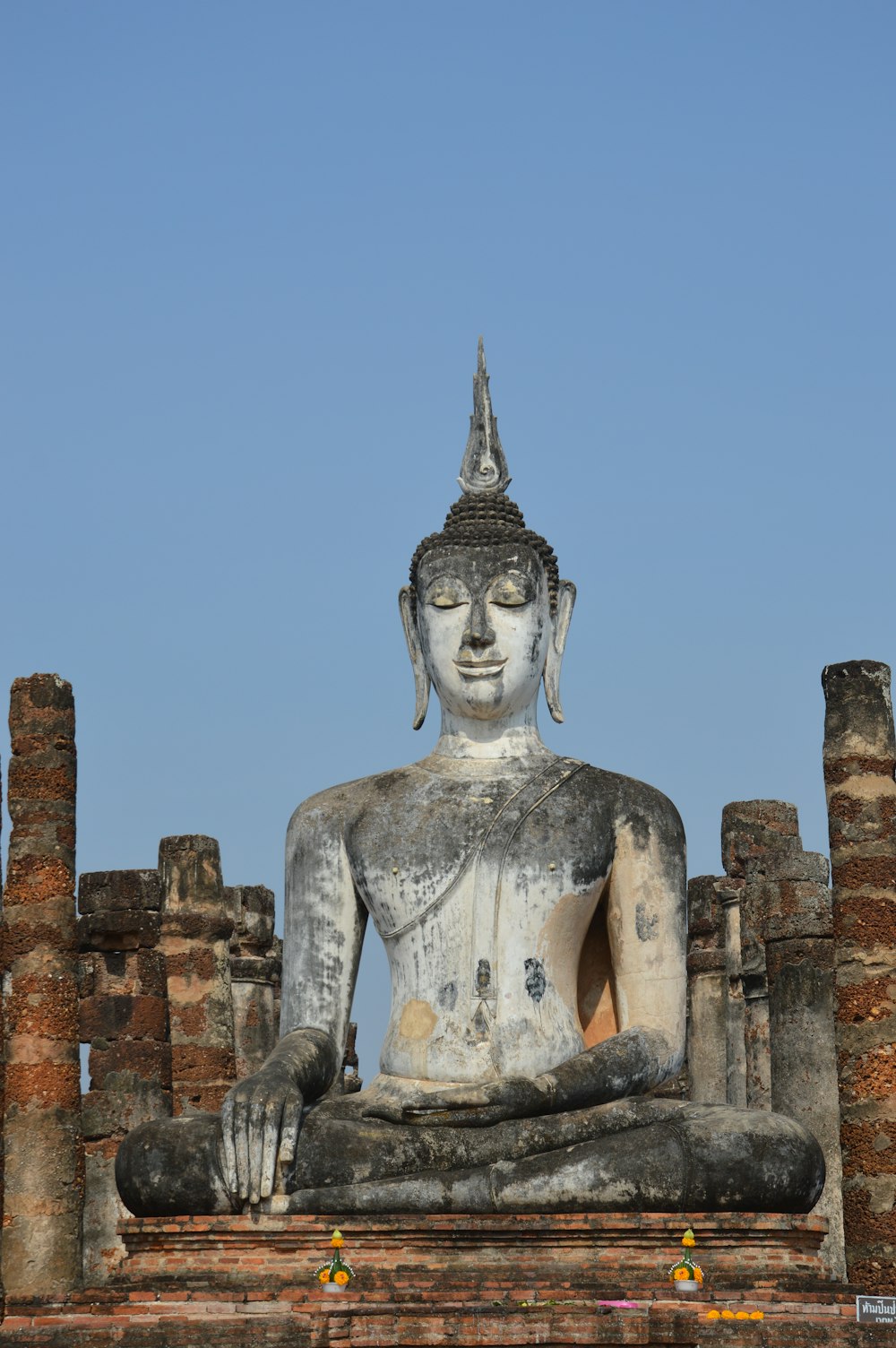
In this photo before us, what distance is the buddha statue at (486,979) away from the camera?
12.8 m

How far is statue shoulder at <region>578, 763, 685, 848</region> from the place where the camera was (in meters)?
14.3

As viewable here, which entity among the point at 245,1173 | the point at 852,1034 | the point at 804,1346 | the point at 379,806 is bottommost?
the point at 804,1346

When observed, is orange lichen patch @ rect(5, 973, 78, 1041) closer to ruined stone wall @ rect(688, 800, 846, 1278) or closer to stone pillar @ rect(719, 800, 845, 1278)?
ruined stone wall @ rect(688, 800, 846, 1278)

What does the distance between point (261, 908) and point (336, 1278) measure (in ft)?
45.3

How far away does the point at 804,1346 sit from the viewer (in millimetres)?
10914

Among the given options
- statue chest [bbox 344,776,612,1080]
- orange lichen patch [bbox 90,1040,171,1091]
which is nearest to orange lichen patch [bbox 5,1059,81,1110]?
orange lichen patch [bbox 90,1040,171,1091]

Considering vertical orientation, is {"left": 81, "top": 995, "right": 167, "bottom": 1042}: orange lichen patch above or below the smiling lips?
below

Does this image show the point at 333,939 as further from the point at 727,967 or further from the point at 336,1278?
the point at 727,967

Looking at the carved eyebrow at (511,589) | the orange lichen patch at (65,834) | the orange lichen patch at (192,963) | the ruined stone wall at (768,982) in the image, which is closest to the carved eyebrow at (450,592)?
the carved eyebrow at (511,589)

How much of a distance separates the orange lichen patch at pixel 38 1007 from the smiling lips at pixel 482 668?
15.6 feet

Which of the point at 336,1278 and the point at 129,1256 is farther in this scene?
the point at 129,1256

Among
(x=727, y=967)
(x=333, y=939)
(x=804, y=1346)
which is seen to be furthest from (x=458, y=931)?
(x=727, y=967)

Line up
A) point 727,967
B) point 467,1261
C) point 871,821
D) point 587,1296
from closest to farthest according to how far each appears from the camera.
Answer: point 587,1296 → point 467,1261 → point 871,821 → point 727,967

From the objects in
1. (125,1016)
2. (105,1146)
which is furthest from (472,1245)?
(125,1016)
